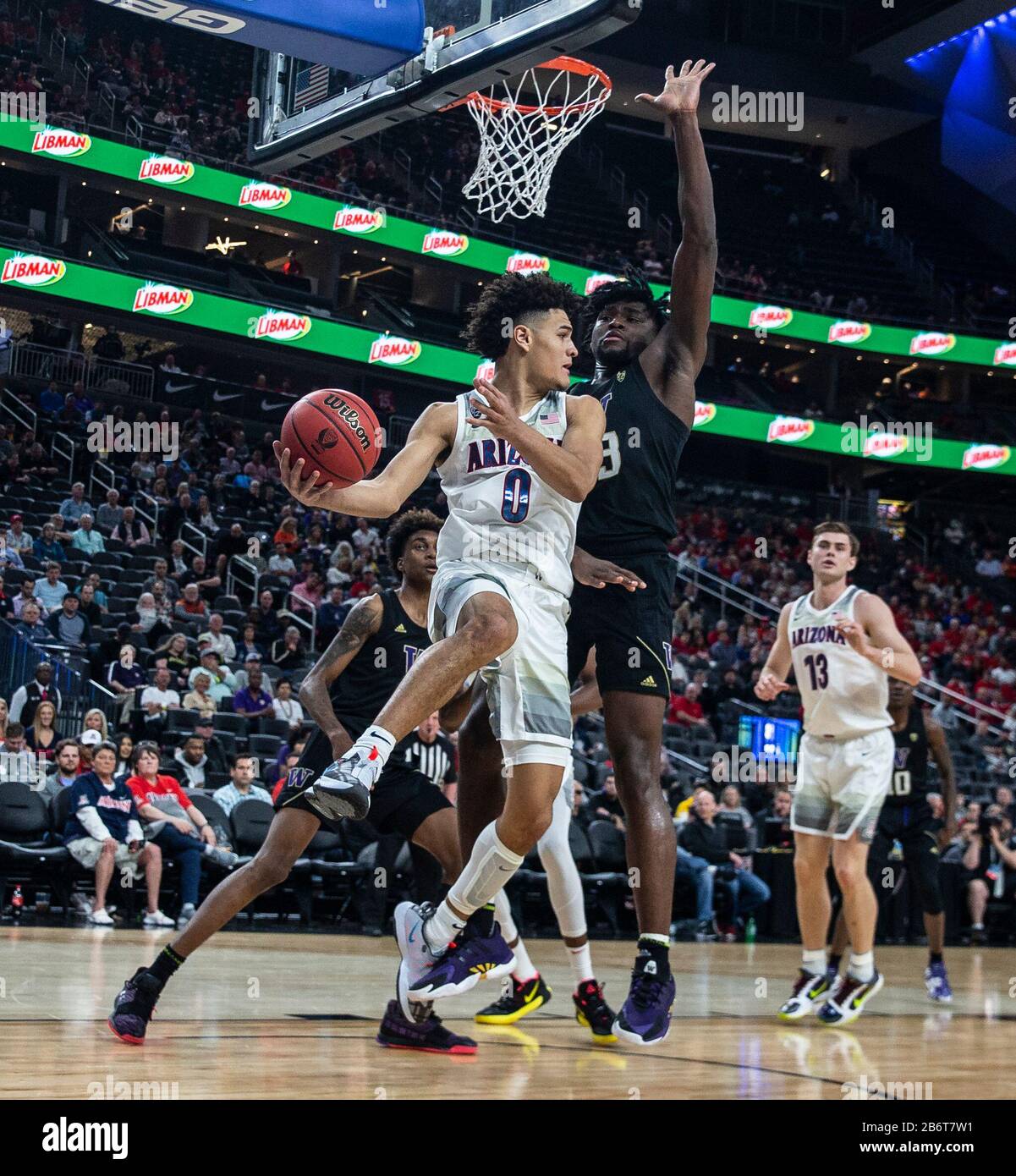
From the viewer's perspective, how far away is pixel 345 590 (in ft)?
59.6

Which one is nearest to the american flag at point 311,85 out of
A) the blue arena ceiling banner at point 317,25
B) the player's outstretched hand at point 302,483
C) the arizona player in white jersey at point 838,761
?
the blue arena ceiling banner at point 317,25

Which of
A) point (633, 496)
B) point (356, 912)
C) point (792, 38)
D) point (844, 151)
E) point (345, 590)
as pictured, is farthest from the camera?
point (844, 151)

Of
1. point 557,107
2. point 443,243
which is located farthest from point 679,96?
point 443,243

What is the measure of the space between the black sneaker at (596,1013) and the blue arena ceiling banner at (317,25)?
517cm

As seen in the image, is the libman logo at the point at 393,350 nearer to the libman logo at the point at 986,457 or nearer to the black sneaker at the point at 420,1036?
the libman logo at the point at 986,457

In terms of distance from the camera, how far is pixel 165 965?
4.55m

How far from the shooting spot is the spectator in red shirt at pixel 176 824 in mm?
10664

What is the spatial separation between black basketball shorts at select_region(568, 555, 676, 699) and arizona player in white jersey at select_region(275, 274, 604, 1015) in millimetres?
295

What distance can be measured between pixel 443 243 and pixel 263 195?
3.80 metres

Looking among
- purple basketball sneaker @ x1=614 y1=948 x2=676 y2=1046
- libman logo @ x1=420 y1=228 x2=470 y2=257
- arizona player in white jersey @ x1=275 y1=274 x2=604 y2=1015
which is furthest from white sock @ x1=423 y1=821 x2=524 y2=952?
libman logo @ x1=420 y1=228 x2=470 y2=257
